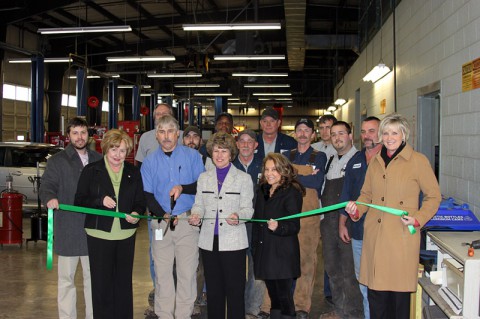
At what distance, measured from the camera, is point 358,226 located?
412cm

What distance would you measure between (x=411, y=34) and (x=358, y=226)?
4561mm

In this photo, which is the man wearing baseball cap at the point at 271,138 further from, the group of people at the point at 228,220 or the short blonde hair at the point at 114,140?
the short blonde hair at the point at 114,140

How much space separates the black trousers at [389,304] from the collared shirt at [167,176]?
1609 millimetres

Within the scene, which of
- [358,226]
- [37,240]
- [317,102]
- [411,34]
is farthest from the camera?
[317,102]

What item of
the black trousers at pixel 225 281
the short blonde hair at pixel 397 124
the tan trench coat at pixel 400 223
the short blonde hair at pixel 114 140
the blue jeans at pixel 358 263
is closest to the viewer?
the tan trench coat at pixel 400 223

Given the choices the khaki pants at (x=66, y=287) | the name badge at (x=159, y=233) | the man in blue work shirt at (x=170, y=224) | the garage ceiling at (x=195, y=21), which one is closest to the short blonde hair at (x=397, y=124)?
the man in blue work shirt at (x=170, y=224)

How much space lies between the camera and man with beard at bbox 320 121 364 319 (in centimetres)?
456

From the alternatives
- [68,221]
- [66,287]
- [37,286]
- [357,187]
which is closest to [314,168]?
Result: [357,187]

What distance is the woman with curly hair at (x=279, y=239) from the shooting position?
377 centimetres

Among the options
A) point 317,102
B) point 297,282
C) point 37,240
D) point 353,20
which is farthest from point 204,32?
point 317,102

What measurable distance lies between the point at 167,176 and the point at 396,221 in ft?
5.95

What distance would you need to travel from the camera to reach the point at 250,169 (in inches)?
187

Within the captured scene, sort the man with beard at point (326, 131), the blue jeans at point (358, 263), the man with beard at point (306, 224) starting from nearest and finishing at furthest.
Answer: the blue jeans at point (358, 263) → the man with beard at point (306, 224) → the man with beard at point (326, 131)

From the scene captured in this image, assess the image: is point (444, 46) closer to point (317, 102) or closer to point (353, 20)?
point (353, 20)
